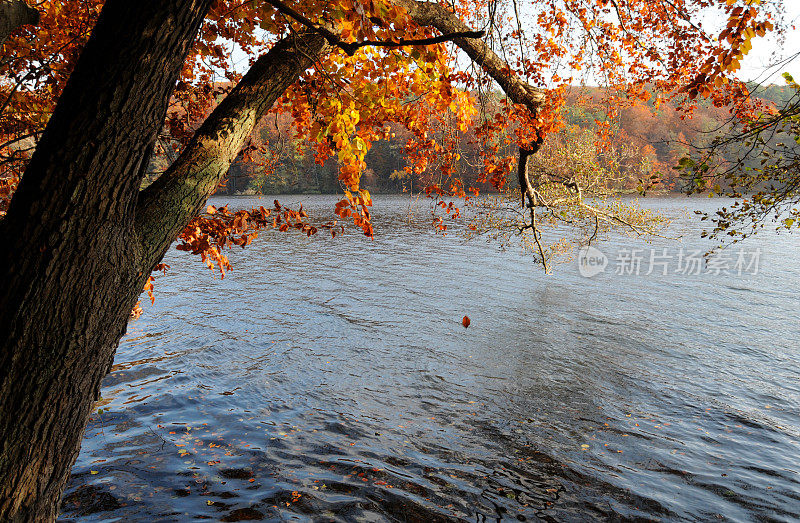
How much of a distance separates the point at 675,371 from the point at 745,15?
27.6 feet

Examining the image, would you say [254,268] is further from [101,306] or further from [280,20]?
[101,306]

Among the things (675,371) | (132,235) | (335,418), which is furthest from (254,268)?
(132,235)

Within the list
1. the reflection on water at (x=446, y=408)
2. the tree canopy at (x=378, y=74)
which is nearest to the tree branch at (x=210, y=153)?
the tree canopy at (x=378, y=74)

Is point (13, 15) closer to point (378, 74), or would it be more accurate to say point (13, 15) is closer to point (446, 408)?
point (378, 74)

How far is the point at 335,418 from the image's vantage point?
7.33 m

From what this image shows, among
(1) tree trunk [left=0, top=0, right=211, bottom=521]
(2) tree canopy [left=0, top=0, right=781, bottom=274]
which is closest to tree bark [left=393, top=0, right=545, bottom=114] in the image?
(2) tree canopy [left=0, top=0, right=781, bottom=274]

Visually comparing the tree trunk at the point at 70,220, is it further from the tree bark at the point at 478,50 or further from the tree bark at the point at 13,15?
the tree bark at the point at 478,50

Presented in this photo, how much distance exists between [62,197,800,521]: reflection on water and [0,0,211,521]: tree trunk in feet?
10.8

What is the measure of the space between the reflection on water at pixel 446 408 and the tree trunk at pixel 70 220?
10.8 ft

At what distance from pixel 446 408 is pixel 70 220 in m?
6.64

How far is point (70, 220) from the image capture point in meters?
2.05

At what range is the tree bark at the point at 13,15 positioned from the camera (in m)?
2.56

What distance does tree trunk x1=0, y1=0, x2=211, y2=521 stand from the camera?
2043 mm

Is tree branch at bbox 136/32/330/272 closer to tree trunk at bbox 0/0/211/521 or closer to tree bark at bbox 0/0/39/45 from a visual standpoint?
tree trunk at bbox 0/0/211/521
